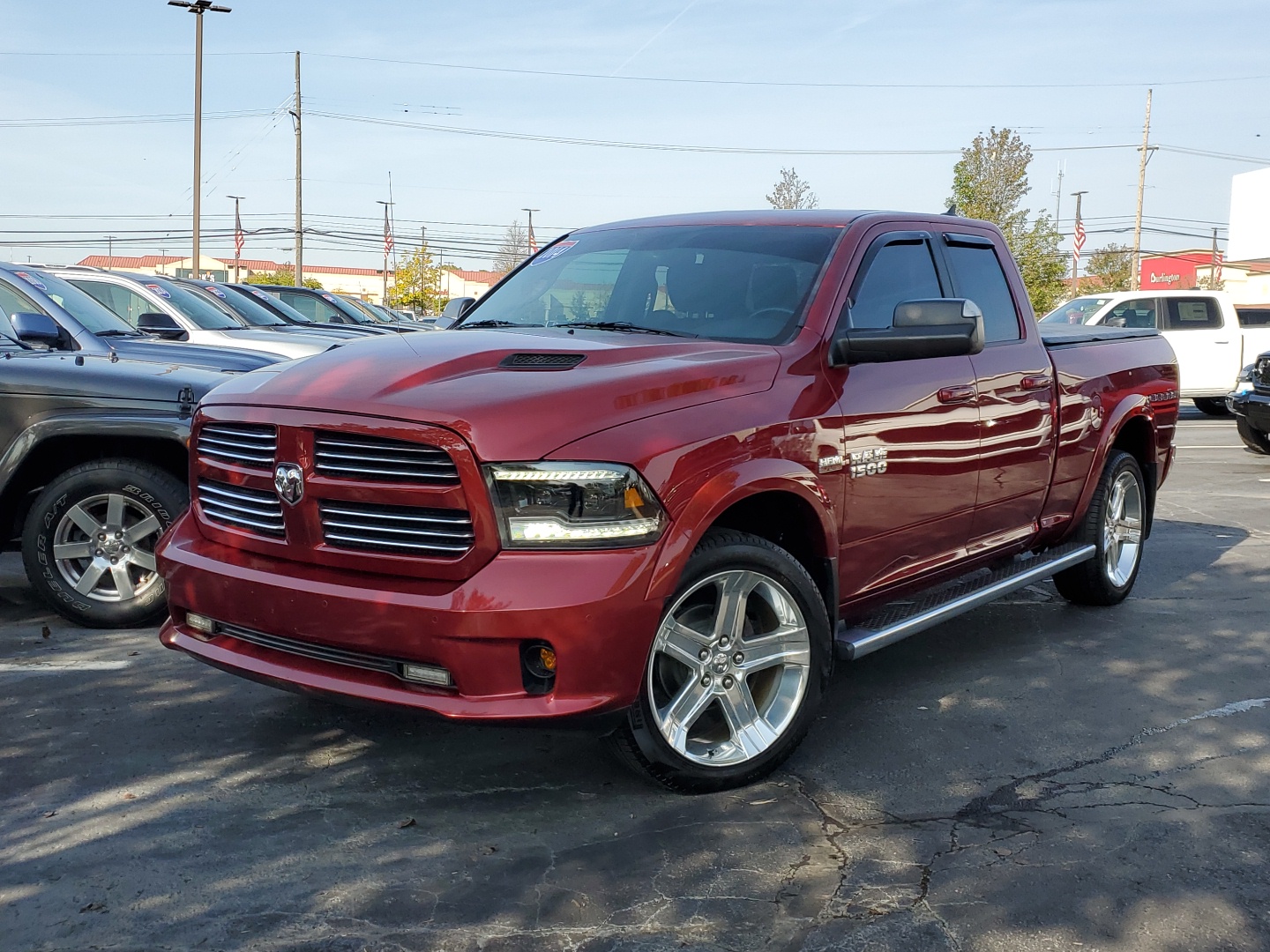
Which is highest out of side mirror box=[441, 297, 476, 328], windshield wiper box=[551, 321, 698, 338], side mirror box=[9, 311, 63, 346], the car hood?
side mirror box=[441, 297, 476, 328]

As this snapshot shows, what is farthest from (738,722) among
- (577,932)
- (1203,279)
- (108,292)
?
(1203,279)

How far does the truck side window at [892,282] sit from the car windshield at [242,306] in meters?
A: 9.17

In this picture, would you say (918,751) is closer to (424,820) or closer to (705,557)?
(705,557)

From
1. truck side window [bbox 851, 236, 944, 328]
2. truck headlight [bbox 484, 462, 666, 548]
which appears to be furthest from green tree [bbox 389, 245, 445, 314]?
truck headlight [bbox 484, 462, 666, 548]

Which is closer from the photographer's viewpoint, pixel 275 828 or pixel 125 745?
pixel 275 828

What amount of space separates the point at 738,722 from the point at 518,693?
34.0 inches

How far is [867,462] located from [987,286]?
5.41ft

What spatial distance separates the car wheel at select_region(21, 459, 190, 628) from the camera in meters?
5.64

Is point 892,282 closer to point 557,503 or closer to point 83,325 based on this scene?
point 557,503

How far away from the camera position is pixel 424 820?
143 inches

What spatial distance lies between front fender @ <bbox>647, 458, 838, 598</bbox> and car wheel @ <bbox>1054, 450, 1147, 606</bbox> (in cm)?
265

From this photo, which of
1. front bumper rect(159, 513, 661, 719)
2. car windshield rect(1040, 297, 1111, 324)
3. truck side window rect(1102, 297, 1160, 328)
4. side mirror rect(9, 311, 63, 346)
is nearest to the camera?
front bumper rect(159, 513, 661, 719)

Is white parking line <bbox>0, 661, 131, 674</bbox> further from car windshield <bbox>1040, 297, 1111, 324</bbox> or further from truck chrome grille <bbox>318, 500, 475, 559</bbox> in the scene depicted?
car windshield <bbox>1040, 297, 1111, 324</bbox>

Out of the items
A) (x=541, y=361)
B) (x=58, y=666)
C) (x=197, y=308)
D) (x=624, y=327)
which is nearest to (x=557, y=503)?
(x=541, y=361)
